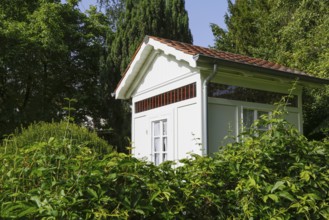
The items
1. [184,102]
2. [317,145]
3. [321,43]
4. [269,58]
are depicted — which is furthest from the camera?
[269,58]

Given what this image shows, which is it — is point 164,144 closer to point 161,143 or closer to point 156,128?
point 161,143

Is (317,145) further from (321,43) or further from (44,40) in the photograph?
(44,40)

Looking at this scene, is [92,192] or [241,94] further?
[241,94]

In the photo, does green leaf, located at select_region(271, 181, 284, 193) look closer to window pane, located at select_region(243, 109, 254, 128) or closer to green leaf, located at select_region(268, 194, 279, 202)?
green leaf, located at select_region(268, 194, 279, 202)

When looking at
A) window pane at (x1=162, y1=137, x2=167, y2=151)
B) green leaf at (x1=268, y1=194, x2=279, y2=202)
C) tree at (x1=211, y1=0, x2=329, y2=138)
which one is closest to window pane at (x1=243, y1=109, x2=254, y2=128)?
tree at (x1=211, y1=0, x2=329, y2=138)

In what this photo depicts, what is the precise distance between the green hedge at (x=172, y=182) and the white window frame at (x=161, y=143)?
5851 millimetres

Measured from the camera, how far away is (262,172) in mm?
2922

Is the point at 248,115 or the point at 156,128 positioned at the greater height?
the point at 248,115

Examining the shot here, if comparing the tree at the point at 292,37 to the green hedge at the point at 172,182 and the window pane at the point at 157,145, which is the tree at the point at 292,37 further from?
the green hedge at the point at 172,182

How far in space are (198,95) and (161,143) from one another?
6.56 feet

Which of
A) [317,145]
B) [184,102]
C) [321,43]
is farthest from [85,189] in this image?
[321,43]

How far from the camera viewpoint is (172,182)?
8.62 feet

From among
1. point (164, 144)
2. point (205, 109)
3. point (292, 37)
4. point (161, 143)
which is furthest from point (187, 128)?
point (292, 37)

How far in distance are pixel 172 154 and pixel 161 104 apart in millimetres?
1430
